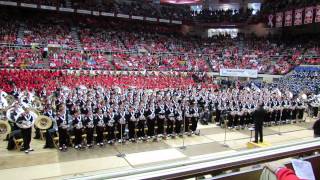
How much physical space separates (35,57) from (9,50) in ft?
7.87

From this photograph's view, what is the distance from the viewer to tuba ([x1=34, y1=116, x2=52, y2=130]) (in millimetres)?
12109

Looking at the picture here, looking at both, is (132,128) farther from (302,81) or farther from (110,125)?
(302,81)

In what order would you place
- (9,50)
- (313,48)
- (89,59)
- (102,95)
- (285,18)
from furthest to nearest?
(285,18)
(313,48)
(89,59)
(9,50)
(102,95)

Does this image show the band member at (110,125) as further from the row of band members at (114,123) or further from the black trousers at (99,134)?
the black trousers at (99,134)

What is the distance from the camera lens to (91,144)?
39.9 ft

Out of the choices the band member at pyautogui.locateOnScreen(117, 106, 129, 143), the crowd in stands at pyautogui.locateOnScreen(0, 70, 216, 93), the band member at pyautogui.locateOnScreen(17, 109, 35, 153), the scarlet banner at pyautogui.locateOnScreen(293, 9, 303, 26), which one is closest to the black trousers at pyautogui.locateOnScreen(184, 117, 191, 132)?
the band member at pyautogui.locateOnScreen(117, 106, 129, 143)

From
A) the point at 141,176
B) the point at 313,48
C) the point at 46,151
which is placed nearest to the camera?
the point at 141,176

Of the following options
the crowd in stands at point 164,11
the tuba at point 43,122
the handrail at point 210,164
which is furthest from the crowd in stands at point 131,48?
the handrail at point 210,164

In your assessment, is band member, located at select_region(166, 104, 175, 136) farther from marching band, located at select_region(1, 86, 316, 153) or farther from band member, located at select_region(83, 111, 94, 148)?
band member, located at select_region(83, 111, 94, 148)

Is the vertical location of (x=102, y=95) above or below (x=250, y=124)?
above

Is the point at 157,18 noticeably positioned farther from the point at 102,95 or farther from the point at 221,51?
the point at 102,95

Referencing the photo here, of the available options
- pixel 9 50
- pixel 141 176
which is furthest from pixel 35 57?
pixel 141 176

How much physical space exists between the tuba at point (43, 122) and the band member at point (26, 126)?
0.61 meters

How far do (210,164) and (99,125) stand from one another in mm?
10437
